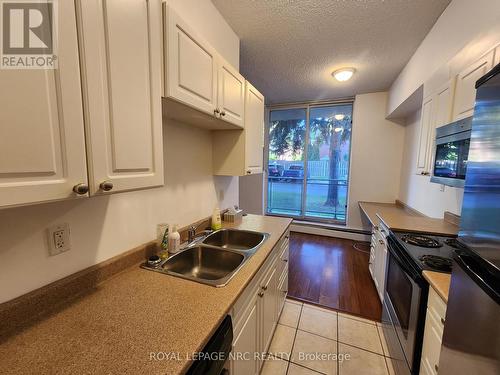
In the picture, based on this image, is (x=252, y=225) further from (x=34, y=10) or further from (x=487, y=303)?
(x=34, y=10)

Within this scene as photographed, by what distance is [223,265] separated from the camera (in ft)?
4.82

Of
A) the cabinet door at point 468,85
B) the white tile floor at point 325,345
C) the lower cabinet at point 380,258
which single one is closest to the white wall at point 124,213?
the white tile floor at point 325,345

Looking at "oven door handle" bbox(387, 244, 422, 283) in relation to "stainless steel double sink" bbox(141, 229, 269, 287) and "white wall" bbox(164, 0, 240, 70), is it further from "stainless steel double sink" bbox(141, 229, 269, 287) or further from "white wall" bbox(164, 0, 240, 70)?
"white wall" bbox(164, 0, 240, 70)

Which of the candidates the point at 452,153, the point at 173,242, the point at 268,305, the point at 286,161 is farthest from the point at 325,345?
the point at 286,161

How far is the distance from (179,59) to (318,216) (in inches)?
167

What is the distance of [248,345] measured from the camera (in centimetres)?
121

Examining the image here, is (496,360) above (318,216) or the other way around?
above

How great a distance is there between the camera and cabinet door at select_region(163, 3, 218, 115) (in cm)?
101

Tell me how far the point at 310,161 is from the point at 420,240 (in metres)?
3.06

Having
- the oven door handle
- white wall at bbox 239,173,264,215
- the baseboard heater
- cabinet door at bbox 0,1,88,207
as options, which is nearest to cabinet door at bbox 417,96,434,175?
the oven door handle

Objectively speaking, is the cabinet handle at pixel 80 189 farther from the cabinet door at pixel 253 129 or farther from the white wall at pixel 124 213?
the cabinet door at pixel 253 129

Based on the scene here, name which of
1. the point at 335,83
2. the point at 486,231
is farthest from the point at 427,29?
the point at 486,231

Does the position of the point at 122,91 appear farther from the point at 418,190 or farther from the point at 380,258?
the point at 418,190

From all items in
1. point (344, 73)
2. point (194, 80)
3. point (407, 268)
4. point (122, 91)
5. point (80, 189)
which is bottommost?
point (407, 268)
